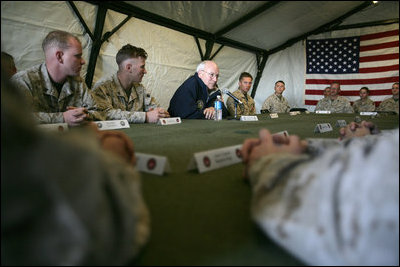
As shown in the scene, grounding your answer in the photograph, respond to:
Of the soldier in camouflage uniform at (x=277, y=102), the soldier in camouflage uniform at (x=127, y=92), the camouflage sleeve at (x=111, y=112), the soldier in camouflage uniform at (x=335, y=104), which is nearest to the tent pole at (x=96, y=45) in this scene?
the soldier in camouflage uniform at (x=127, y=92)

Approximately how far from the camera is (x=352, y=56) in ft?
8.90

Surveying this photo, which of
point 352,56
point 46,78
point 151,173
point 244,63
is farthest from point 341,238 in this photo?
point 244,63

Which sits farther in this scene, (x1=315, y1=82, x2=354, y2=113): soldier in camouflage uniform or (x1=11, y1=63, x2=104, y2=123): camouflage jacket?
(x1=315, y1=82, x2=354, y2=113): soldier in camouflage uniform

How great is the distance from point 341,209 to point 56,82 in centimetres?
131

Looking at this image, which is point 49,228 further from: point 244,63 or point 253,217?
point 244,63

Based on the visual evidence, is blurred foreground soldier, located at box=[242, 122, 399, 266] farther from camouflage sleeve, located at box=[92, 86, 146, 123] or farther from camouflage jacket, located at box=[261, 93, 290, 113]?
camouflage jacket, located at box=[261, 93, 290, 113]

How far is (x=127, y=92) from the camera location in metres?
1.68

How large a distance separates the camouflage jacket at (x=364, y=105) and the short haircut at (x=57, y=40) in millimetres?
3759

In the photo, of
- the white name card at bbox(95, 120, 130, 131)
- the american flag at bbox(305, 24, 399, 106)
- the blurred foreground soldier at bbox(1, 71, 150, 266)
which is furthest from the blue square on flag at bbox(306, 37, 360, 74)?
the blurred foreground soldier at bbox(1, 71, 150, 266)

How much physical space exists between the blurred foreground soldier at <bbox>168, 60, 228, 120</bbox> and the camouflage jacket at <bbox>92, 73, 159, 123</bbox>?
0.20 meters

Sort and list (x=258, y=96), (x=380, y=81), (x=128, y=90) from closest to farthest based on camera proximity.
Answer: (x=128, y=90)
(x=380, y=81)
(x=258, y=96)

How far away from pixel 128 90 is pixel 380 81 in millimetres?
3155

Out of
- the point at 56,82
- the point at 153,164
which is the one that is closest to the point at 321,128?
the point at 153,164

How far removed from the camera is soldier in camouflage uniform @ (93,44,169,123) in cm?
141
